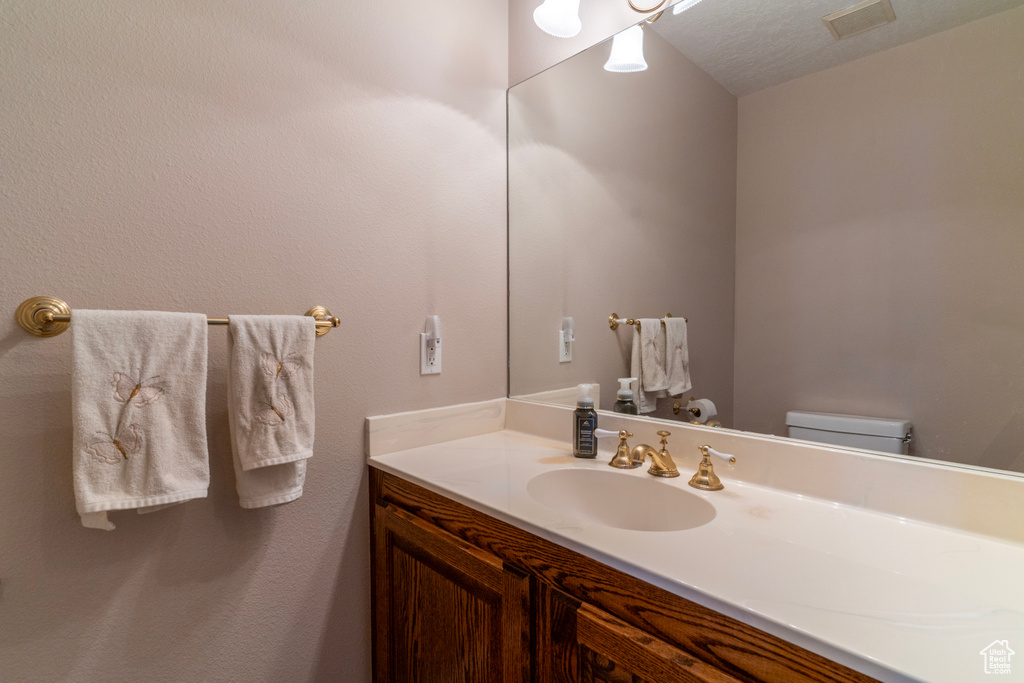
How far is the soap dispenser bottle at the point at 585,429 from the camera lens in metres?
1.17

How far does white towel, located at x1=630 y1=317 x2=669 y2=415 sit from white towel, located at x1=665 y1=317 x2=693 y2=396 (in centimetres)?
2

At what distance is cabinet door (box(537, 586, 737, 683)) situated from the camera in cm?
60

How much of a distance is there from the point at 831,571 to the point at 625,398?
655 millimetres

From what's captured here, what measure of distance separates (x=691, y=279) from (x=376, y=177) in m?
0.81

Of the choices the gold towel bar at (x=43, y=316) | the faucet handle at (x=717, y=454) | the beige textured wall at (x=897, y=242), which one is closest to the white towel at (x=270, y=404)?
the gold towel bar at (x=43, y=316)

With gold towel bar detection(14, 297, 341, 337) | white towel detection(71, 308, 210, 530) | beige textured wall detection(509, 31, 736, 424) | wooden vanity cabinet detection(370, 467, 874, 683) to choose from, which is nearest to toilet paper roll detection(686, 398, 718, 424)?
beige textured wall detection(509, 31, 736, 424)

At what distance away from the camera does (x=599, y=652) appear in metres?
0.69

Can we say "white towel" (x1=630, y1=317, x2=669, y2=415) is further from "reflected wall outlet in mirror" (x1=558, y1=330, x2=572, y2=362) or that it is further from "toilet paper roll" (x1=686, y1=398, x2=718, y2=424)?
"reflected wall outlet in mirror" (x1=558, y1=330, x2=572, y2=362)

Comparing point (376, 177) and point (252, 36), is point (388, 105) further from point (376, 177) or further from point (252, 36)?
point (252, 36)

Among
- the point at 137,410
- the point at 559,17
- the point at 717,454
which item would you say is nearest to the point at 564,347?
the point at 717,454

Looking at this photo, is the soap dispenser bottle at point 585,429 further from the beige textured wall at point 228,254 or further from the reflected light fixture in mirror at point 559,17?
the reflected light fixture in mirror at point 559,17

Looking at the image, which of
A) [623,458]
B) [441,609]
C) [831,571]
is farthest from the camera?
[623,458]

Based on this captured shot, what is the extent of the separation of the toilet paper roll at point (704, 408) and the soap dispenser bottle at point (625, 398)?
0.53 ft

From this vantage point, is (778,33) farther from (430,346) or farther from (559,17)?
(430,346)
